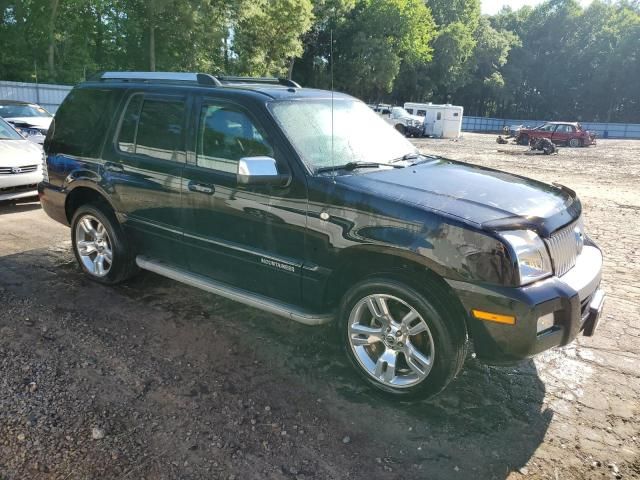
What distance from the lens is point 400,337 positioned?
11.0 ft

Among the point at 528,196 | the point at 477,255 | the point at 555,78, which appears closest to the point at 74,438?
the point at 477,255

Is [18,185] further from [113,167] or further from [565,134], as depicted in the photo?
[565,134]

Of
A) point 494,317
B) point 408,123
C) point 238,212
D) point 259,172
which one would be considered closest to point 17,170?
point 238,212

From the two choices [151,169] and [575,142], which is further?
[575,142]

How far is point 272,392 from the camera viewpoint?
347 cm

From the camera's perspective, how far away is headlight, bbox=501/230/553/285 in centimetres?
298

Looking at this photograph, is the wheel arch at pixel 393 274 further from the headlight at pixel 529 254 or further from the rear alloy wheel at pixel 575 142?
the rear alloy wheel at pixel 575 142

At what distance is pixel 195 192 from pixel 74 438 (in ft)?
6.54

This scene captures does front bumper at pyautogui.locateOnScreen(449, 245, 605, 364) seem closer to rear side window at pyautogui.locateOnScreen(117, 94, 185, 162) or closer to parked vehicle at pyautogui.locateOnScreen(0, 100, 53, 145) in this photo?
rear side window at pyautogui.locateOnScreen(117, 94, 185, 162)

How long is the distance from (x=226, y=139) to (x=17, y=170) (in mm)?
5719

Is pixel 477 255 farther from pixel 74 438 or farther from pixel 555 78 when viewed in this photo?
pixel 555 78

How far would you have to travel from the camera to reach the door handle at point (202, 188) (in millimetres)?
4062

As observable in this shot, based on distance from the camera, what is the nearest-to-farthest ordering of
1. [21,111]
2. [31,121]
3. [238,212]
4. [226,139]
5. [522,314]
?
[522,314], [238,212], [226,139], [31,121], [21,111]

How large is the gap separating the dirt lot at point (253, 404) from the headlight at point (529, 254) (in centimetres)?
96
